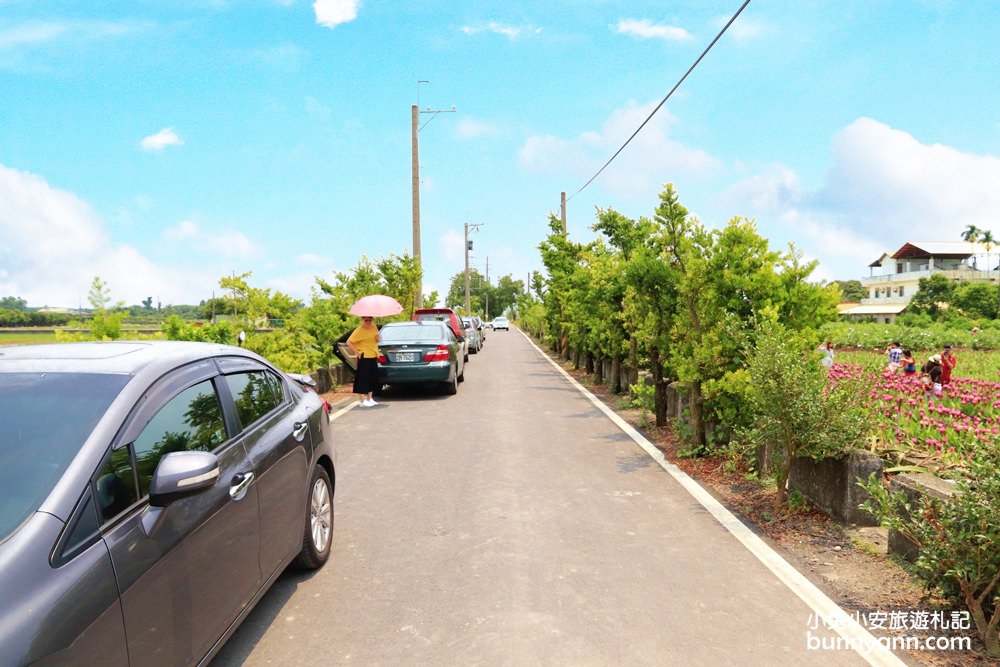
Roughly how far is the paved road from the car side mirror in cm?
130

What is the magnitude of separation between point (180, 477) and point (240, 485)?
82 centimetres

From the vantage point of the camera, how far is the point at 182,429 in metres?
2.90

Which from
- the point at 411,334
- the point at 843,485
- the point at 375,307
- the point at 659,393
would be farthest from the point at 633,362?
the point at 843,485

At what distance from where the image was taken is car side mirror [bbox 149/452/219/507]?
233 cm

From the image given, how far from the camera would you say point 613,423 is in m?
10.4

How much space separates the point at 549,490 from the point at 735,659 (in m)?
3.13

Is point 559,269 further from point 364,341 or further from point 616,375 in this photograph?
point 364,341

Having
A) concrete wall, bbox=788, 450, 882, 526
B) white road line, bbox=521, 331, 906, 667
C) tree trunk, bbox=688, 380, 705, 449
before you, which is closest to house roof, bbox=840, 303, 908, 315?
tree trunk, bbox=688, 380, 705, 449

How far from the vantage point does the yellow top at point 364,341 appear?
1215 centimetres

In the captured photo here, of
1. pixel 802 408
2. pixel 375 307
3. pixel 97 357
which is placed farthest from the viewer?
pixel 375 307

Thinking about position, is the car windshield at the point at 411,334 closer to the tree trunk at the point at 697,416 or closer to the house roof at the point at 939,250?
the tree trunk at the point at 697,416

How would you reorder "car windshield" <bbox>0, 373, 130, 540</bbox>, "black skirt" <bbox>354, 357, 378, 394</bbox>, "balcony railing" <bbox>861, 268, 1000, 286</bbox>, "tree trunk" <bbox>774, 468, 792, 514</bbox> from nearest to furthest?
1. "car windshield" <bbox>0, 373, 130, 540</bbox>
2. "tree trunk" <bbox>774, 468, 792, 514</bbox>
3. "black skirt" <bbox>354, 357, 378, 394</bbox>
4. "balcony railing" <bbox>861, 268, 1000, 286</bbox>

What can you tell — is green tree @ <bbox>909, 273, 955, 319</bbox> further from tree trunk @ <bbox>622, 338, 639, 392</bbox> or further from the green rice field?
the green rice field

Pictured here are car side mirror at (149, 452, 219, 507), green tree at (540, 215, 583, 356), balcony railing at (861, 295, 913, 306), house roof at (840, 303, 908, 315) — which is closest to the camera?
car side mirror at (149, 452, 219, 507)
